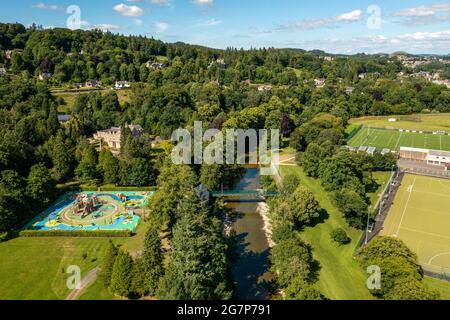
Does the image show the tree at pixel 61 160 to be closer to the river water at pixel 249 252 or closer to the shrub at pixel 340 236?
the river water at pixel 249 252

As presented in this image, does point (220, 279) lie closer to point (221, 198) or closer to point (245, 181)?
point (221, 198)

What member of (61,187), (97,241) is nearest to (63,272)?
(97,241)

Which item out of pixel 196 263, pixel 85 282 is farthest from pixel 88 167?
pixel 196 263

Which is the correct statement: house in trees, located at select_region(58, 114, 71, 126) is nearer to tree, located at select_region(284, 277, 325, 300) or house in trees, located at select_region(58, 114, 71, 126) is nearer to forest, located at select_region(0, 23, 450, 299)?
forest, located at select_region(0, 23, 450, 299)

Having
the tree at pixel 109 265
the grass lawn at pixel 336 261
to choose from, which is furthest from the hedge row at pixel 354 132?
the tree at pixel 109 265

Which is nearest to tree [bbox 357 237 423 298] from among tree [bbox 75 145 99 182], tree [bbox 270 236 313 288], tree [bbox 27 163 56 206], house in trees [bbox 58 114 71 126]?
tree [bbox 270 236 313 288]

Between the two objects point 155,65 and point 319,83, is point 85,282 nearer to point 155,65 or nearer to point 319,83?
point 155,65
